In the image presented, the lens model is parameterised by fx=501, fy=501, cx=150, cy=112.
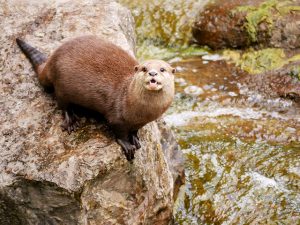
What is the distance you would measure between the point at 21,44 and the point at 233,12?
169 inches

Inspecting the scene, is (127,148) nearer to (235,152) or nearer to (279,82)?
(235,152)

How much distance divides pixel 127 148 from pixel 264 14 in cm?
495

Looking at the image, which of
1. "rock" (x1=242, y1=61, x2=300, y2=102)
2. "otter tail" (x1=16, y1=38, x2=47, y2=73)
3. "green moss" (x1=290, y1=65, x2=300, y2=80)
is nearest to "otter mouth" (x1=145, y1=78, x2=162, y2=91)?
"otter tail" (x1=16, y1=38, x2=47, y2=73)

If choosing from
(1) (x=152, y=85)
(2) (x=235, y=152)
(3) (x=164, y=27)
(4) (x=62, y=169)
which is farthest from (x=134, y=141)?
(3) (x=164, y=27)

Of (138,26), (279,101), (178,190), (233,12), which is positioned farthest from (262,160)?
(138,26)

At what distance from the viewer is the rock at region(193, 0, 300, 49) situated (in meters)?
7.79

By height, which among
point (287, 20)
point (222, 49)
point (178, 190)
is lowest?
point (178, 190)

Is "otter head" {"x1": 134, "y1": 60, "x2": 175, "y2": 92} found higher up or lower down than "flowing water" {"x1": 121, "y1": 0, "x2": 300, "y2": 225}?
higher up

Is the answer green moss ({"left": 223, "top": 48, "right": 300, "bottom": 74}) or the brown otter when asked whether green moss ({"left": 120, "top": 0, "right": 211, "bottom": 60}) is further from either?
the brown otter

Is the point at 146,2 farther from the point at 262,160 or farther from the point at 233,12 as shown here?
the point at 262,160

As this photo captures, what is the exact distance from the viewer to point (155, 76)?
10.9 ft

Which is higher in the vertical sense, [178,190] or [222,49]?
[222,49]

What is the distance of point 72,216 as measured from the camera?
146 inches

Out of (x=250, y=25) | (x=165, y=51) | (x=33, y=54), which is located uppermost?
(x=33, y=54)
